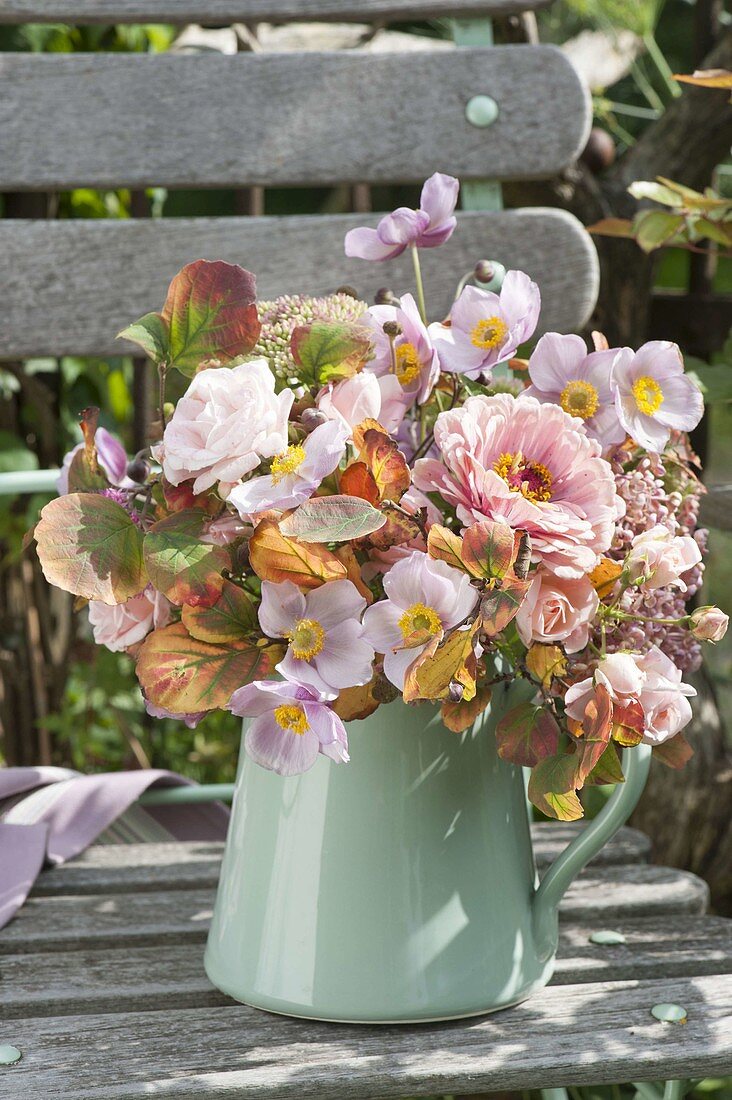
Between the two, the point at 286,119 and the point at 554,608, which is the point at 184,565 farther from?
the point at 286,119

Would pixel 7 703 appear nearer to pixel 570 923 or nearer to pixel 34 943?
pixel 34 943

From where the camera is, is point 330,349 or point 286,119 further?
point 286,119

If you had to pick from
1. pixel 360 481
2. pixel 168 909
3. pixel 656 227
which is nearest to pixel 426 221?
pixel 360 481

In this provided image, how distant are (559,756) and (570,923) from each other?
0.30m

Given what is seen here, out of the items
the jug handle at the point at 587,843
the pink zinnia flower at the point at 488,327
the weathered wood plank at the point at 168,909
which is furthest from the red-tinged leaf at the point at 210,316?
the weathered wood plank at the point at 168,909

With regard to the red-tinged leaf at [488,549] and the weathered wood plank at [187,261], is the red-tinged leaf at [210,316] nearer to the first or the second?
the red-tinged leaf at [488,549]

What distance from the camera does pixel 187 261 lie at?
1173 mm

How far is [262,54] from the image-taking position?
3.90 feet

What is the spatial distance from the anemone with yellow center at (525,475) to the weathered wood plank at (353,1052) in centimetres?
31

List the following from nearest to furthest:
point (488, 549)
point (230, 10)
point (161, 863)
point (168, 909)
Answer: point (488, 549), point (168, 909), point (161, 863), point (230, 10)

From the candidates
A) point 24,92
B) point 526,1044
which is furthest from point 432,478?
point 24,92

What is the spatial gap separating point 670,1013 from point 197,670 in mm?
347

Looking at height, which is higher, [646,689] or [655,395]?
[655,395]

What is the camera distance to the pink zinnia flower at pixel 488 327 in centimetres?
63
